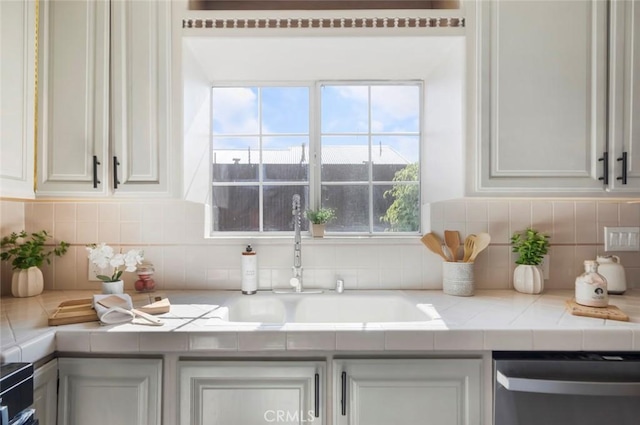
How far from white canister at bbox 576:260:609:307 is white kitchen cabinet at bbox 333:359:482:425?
540 mm

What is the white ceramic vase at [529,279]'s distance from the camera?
4.78 feet

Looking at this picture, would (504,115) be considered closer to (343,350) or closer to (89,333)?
(343,350)

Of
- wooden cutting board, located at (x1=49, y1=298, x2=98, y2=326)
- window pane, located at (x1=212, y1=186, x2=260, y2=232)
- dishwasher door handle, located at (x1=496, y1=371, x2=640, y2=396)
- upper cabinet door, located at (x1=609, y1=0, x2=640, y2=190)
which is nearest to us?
dishwasher door handle, located at (x1=496, y1=371, x2=640, y2=396)

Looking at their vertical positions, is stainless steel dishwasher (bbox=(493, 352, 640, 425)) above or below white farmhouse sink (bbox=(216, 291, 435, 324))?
below

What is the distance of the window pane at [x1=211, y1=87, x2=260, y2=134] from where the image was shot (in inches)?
69.2

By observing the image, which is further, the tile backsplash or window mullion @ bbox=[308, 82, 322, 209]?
window mullion @ bbox=[308, 82, 322, 209]

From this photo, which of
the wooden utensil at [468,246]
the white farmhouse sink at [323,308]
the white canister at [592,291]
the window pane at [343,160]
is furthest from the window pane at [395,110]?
the white canister at [592,291]

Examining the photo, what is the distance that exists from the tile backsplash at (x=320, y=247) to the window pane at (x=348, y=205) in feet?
0.55

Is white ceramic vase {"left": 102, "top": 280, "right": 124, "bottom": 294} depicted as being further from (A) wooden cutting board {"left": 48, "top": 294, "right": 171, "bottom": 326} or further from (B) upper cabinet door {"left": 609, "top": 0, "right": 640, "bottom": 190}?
(B) upper cabinet door {"left": 609, "top": 0, "right": 640, "bottom": 190}

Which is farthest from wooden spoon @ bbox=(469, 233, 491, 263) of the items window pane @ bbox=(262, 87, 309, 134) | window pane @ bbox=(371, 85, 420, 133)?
window pane @ bbox=(262, 87, 309, 134)

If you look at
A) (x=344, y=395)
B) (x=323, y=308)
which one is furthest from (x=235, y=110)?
(x=344, y=395)

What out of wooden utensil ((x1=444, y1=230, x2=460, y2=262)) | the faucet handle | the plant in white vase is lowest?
the faucet handle

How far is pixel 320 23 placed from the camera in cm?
134

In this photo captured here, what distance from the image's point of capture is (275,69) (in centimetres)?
164
